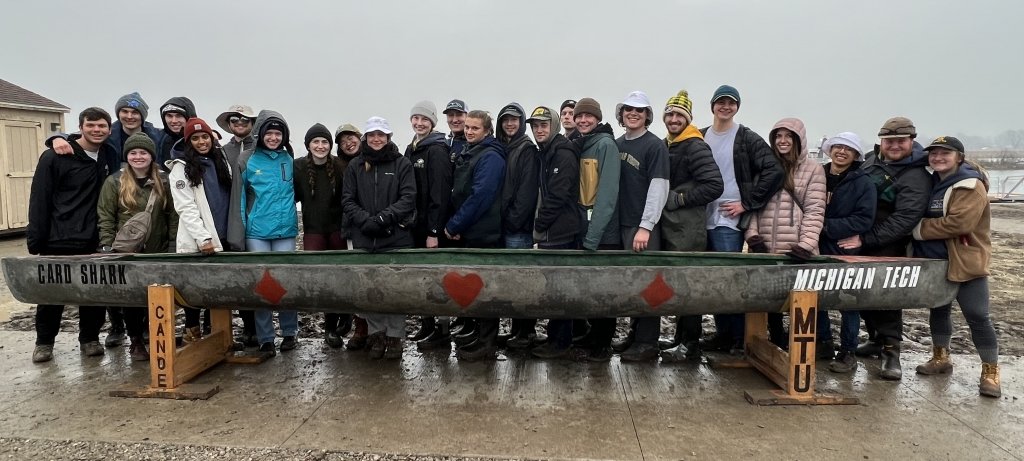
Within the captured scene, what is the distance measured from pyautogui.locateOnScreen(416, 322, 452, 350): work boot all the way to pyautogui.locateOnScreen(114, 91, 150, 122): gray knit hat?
9.74 ft

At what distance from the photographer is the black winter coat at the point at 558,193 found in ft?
13.7

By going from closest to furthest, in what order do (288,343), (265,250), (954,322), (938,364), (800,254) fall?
(800,254), (938,364), (265,250), (288,343), (954,322)

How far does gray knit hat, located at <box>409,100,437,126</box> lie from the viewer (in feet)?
15.3

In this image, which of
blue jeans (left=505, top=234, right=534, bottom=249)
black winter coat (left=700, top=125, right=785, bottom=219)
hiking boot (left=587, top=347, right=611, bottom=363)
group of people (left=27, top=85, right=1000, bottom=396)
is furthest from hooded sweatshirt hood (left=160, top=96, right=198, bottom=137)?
black winter coat (left=700, top=125, right=785, bottom=219)

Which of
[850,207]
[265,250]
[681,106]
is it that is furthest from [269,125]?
[850,207]

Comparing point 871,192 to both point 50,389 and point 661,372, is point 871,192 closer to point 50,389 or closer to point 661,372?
point 661,372

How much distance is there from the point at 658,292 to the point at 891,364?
194 centimetres

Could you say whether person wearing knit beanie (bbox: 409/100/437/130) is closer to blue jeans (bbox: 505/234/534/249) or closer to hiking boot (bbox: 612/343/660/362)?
blue jeans (bbox: 505/234/534/249)

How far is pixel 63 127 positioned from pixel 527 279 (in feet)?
39.0

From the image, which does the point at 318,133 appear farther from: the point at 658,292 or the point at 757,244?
the point at 757,244

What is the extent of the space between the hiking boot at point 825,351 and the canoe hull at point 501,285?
934 millimetres

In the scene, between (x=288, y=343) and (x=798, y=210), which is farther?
(x=288, y=343)

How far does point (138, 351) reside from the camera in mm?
4422

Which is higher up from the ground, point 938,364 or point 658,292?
point 658,292
